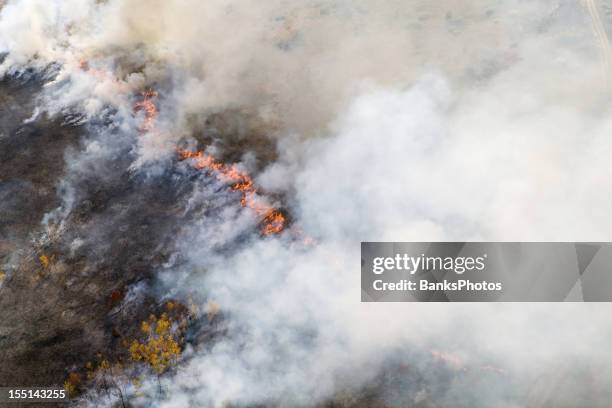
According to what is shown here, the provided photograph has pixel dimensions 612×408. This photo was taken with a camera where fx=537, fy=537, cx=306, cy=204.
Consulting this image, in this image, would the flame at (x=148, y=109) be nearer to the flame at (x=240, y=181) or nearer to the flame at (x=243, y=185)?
the flame at (x=240, y=181)

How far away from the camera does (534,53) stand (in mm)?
30094

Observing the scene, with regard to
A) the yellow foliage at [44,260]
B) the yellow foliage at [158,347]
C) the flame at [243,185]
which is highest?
the flame at [243,185]

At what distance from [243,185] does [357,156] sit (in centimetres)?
570

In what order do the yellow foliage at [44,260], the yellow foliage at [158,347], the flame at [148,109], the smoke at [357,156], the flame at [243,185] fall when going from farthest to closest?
the flame at [148,109]
the flame at [243,185]
the yellow foliage at [44,260]
the yellow foliage at [158,347]
the smoke at [357,156]

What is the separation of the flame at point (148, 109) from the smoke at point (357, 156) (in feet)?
1.69

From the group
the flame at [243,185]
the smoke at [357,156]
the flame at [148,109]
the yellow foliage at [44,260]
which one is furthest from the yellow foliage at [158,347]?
the flame at [148,109]

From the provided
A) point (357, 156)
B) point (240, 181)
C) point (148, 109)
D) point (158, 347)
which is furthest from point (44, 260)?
point (357, 156)

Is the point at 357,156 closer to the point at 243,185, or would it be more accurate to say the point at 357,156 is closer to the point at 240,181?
the point at 243,185

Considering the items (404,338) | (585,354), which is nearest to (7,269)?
(404,338)

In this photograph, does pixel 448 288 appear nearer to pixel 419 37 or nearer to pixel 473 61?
pixel 473 61

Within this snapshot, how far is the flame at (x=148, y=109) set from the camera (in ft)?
98.6

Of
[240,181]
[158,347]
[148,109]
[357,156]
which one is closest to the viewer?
[158,347]

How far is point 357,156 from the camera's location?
25219mm

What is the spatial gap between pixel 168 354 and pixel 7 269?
945 centimetres
